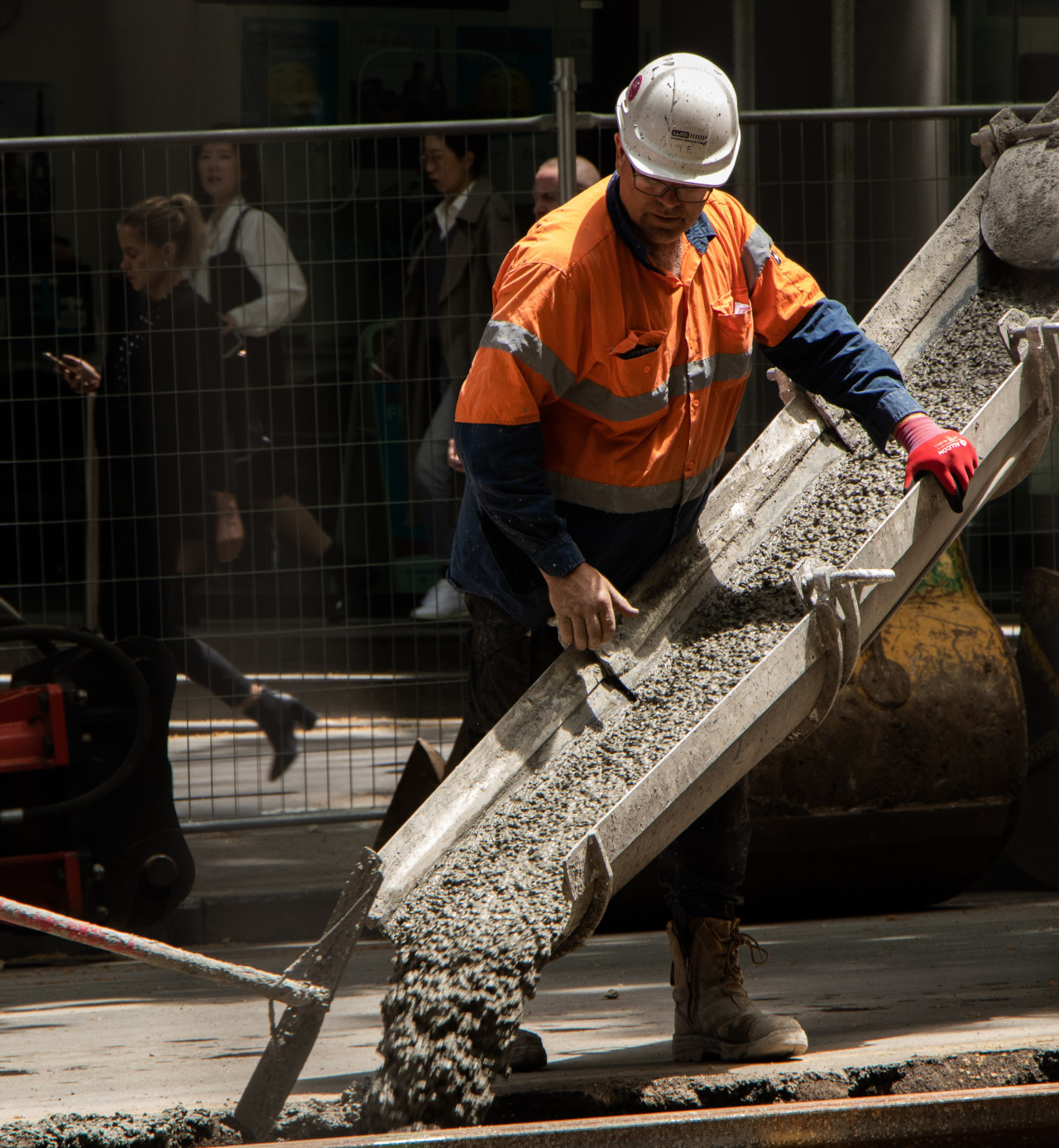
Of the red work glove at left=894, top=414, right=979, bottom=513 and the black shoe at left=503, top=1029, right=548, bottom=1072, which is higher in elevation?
the red work glove at left=894, top=414, right=979, bottom=513

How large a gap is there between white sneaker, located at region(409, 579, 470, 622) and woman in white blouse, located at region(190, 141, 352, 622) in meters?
0.70

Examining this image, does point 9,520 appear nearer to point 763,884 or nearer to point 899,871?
point 763,884

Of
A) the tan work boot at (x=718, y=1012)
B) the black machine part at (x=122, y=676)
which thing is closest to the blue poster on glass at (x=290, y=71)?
the black machine part at (x=122, y=676)

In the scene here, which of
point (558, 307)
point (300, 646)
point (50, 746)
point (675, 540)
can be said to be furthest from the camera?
point (300, 646)

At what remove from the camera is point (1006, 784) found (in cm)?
450

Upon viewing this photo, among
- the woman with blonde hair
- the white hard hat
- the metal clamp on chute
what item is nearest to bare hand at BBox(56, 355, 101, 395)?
the woman with blonde hair

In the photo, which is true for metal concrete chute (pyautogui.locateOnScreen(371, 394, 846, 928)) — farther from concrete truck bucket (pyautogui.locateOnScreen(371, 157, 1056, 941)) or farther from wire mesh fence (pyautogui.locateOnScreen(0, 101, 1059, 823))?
wire mesh fence (pyautogui.locateOnScreen(0, 101, 1059, 823))

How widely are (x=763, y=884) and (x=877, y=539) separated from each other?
178cm

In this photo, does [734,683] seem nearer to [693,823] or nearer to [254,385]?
[693,823]

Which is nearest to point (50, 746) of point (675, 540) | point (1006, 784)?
point (675, 540)

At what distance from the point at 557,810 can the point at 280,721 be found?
2914 millimetres

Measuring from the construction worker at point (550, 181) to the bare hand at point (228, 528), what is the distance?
1490mm

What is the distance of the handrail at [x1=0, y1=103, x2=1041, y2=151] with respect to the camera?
493 cm

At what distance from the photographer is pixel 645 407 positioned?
3064 mm
